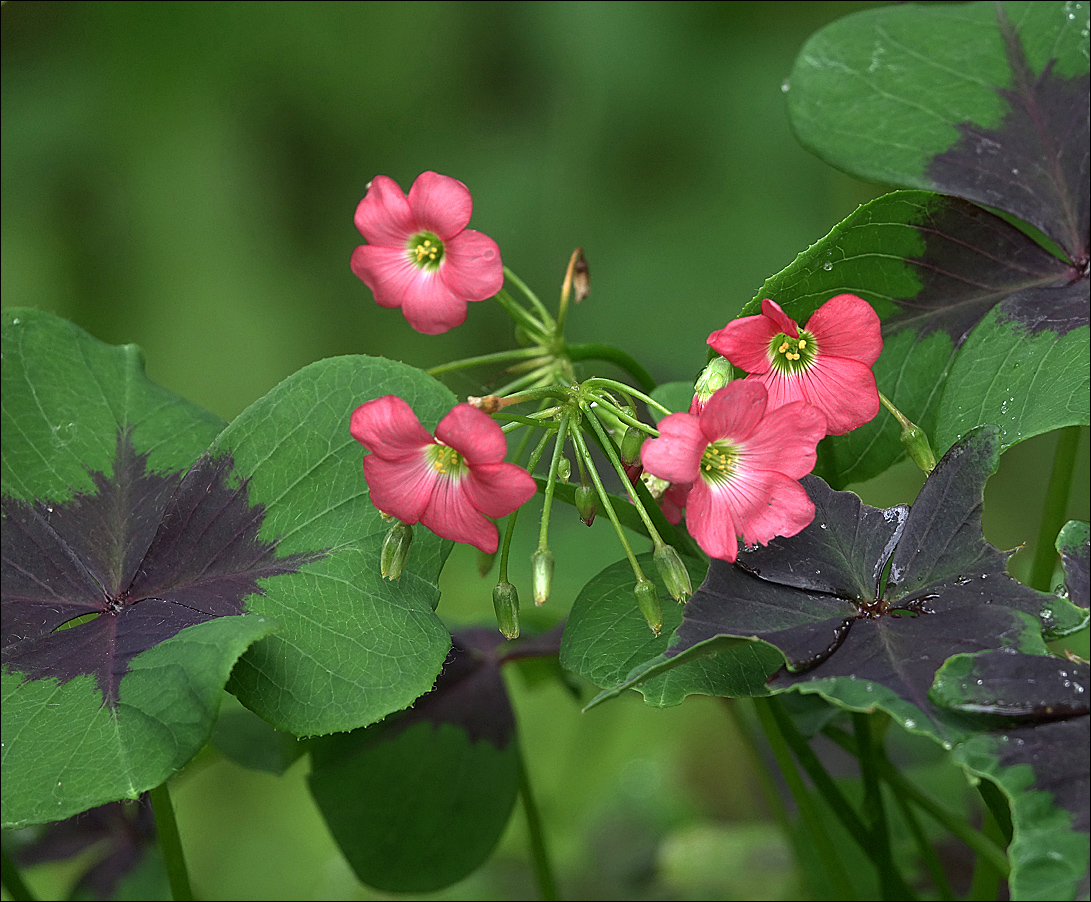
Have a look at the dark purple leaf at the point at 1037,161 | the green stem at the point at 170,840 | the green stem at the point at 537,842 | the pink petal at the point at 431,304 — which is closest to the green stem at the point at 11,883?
the green stem at the point at 170,840

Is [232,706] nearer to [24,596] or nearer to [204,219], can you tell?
[24,596]

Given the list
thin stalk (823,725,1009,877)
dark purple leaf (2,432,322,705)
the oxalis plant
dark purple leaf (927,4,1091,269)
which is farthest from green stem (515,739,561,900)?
dark purple leaf (927,4,1091,269)

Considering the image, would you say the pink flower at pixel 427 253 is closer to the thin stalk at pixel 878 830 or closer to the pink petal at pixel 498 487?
the pink petal at pixel 498 487

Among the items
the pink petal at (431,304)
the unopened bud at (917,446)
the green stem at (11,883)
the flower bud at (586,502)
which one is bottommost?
the green stem at (11,883)

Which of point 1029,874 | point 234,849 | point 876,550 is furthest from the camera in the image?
point 234,849

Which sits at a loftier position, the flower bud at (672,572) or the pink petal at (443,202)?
the pink petal at (443,202)

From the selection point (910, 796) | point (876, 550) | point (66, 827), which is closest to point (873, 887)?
point (910, 796)

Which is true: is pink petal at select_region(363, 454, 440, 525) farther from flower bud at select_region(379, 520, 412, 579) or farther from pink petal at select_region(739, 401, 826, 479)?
pink petal at select_region(739, 401, 826, 479)

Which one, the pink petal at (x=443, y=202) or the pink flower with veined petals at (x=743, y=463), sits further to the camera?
the pink petal at (x=443, y=202)
